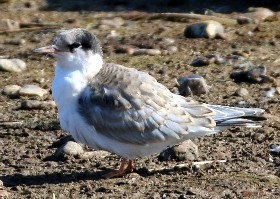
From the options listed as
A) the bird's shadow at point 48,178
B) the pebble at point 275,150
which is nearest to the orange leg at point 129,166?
the bird's shadow at point 48,178

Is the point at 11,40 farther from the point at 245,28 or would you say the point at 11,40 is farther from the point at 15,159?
the point at 15,159

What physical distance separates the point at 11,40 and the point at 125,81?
3657 mm

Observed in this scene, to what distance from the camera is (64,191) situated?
246 inches

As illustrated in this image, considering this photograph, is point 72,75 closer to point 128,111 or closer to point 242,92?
point 128,111

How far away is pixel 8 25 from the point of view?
1027 cm

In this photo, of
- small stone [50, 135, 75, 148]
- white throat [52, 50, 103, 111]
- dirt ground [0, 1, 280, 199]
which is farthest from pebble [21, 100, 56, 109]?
white throat [52, 50, 103, 111]

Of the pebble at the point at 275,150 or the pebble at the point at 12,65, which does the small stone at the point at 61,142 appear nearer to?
the pebble at the point at 275,150

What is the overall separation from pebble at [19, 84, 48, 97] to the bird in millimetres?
1875

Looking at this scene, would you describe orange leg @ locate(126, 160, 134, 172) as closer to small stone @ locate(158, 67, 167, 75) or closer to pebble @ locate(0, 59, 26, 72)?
small stone @ locate(158, 67, 167, 75)

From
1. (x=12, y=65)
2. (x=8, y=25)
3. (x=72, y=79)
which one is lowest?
(x=12, y=65)

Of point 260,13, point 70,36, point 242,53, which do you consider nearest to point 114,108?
point 70,36

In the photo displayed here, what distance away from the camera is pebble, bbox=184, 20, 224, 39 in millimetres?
9828

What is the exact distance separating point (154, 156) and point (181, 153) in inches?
9.6

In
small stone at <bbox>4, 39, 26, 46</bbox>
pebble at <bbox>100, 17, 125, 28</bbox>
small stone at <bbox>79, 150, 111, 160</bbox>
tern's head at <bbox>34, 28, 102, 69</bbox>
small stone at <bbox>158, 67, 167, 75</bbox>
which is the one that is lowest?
small stone at <bbox>79, 150, 111, 160</bbox>
